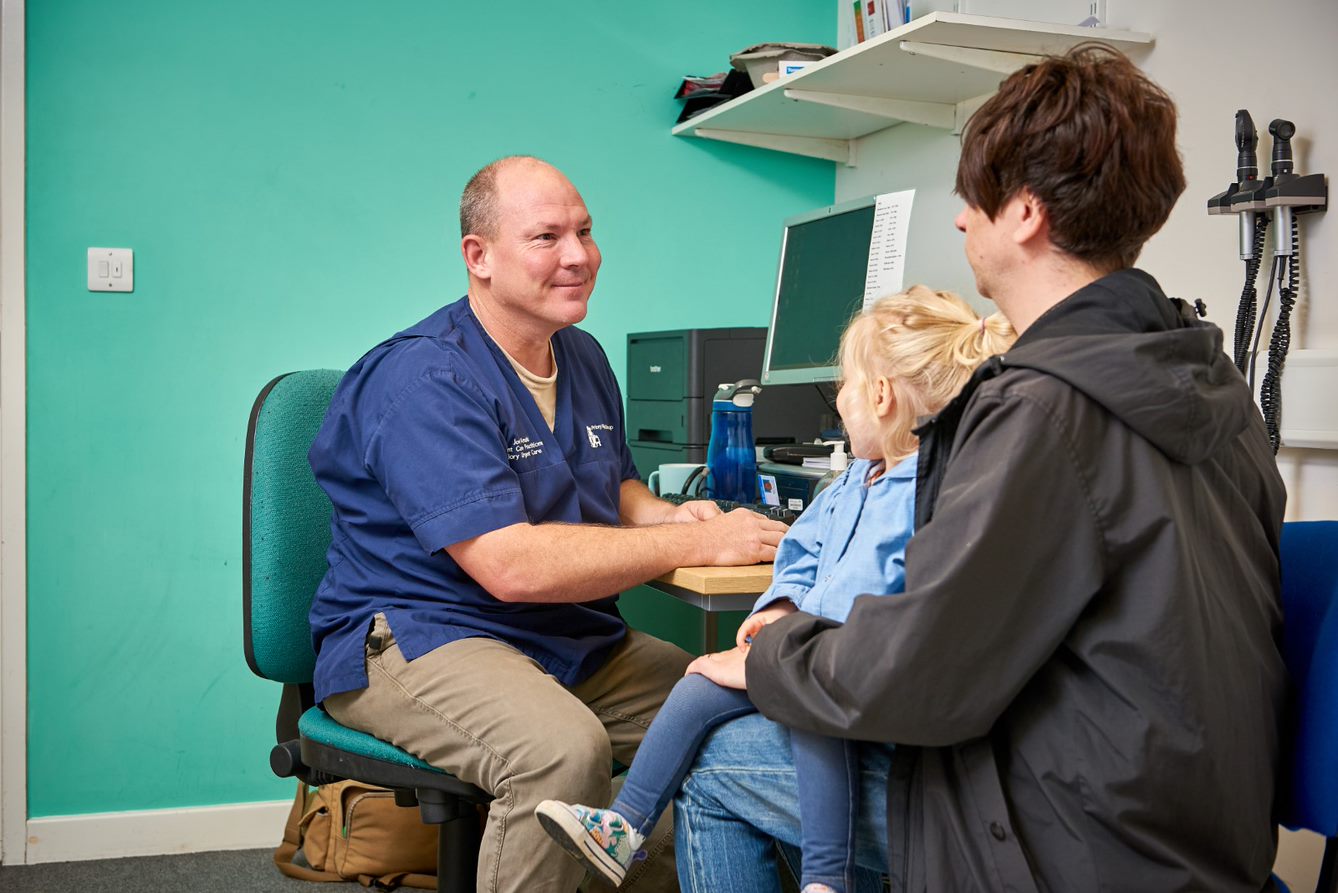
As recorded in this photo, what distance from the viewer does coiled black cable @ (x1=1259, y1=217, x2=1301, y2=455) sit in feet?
5.88

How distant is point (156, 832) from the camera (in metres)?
2.77

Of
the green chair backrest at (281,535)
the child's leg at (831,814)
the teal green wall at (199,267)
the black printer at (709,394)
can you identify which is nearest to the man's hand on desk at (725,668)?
the child's leg at (831,814)

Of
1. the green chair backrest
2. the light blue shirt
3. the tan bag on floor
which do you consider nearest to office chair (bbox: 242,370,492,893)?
the green chair backrest

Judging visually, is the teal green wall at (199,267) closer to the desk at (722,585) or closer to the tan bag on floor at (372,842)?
the tan bag on floor at (372,842)

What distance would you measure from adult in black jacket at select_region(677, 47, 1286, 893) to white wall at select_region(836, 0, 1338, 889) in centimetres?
82

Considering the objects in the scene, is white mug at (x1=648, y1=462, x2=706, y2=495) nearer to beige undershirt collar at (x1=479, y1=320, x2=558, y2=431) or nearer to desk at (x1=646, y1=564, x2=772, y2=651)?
beige undershirt collar at (x1=479, y1=320, x2=558, y2=431)

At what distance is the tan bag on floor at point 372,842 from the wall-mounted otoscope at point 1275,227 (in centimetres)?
182

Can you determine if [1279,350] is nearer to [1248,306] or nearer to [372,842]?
[1248,306]

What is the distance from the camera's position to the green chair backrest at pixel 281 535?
1.82m

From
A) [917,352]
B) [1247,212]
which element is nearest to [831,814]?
[917,352]

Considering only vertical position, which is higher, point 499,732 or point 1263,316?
point 1263,316

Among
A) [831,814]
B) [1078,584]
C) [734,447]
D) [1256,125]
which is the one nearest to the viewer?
[1078,584]

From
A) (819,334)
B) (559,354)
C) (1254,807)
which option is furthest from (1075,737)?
(819,334)

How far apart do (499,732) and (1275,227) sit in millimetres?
1397
